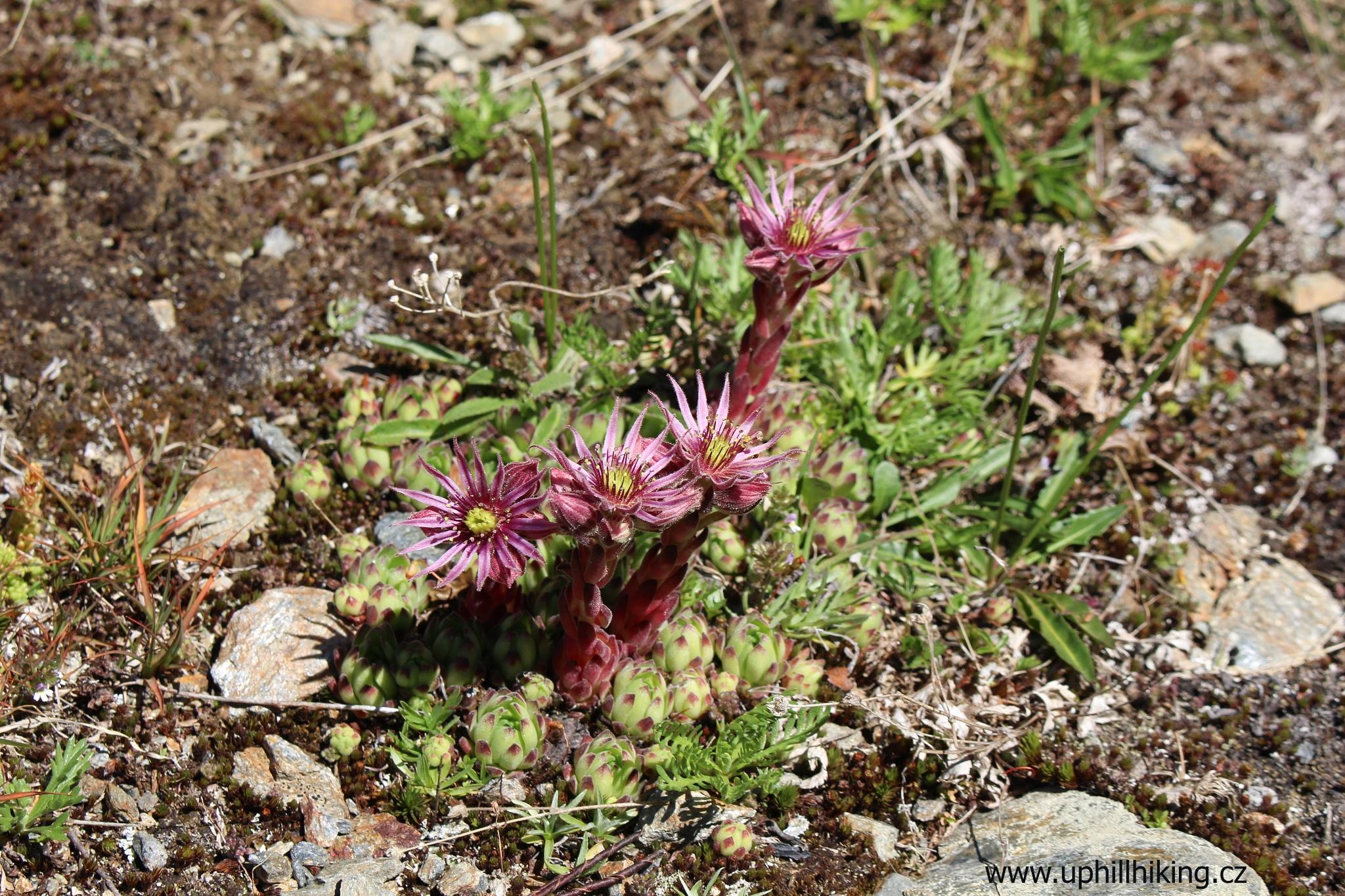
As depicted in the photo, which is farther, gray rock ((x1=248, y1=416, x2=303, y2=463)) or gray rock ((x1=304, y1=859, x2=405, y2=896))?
gray rock ((x1=248, y1=416, x2=303, y2=463))

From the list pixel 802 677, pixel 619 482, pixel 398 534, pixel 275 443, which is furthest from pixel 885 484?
pixel 275 443

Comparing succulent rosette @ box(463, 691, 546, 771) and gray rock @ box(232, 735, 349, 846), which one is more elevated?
succulent rosette @ box(463, 691, 546, 771)

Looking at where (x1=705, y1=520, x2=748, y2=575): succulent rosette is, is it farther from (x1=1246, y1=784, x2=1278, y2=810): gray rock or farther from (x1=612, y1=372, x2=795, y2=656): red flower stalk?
(x1=1246, y1=784, x2=1278, y2=810): gray rock

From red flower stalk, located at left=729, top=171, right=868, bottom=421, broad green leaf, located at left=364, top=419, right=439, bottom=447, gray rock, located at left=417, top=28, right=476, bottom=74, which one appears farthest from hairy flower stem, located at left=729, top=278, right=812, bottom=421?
gray rock, located at left=417, top=28, right=476, bottom=74

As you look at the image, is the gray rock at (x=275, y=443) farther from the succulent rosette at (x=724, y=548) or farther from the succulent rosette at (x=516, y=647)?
the succulent rosette at (x=724, y=548)

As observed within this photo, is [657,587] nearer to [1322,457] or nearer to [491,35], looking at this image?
[1322,457]

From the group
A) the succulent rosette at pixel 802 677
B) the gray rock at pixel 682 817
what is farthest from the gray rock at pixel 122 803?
the succulent rosette at pixel 802 677
